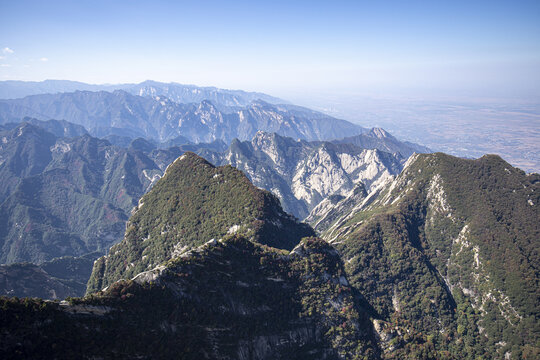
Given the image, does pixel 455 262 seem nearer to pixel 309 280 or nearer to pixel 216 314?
pixel 309 280

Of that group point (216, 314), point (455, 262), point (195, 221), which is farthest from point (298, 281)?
point (455, 262)

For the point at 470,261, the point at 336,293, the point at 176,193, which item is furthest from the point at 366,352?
the point at 176,193

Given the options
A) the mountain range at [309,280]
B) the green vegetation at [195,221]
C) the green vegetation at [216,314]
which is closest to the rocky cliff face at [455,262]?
the mountain range at [309,280]

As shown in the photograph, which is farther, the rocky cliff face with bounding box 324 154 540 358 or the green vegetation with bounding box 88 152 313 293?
the green vegetation with bounding box 88 152 313 293

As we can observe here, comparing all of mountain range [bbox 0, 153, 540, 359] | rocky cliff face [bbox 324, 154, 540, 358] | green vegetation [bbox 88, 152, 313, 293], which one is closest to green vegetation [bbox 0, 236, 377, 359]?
mountain range [bbox 0, 153, 540, 359]

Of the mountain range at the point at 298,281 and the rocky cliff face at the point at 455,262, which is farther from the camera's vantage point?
the rocky cliff face at the point at 455,262

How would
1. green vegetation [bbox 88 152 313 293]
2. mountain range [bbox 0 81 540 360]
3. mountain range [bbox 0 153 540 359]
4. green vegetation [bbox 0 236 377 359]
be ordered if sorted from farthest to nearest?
green vegetation [bbox 88 152 313 293]
mountain range [bbox 0 153 540 359]
mountain range [bbox 0 81 540 360]
green vegetation [bbox 0 236 377 359]

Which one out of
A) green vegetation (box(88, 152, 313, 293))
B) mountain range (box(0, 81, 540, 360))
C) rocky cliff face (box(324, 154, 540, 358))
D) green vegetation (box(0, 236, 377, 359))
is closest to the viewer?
green vegetation (box(0, 236, 377, 359))

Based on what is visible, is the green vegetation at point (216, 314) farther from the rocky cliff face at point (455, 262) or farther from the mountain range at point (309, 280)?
the rocky cliff face at point (455, 262)

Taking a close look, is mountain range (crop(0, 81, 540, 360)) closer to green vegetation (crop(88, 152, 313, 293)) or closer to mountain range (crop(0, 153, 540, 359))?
mountain range (crop(0, 153, 540, 359))

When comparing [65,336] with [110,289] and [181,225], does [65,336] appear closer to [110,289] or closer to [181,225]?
[110,289]

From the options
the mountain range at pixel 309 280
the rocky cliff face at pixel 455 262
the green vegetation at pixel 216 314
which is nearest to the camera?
the green vegetation at pixel 216 314

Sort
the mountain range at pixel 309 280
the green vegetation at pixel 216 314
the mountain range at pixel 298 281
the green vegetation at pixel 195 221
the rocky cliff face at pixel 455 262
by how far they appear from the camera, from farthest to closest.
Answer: the green vegetation at pixel 195 221 → the rocky cliff face at pixel 455 262 → the mountain range at pixel 309 280 → the mountain range at pixel 298 281 → the green vegetation at pixel 216 314
